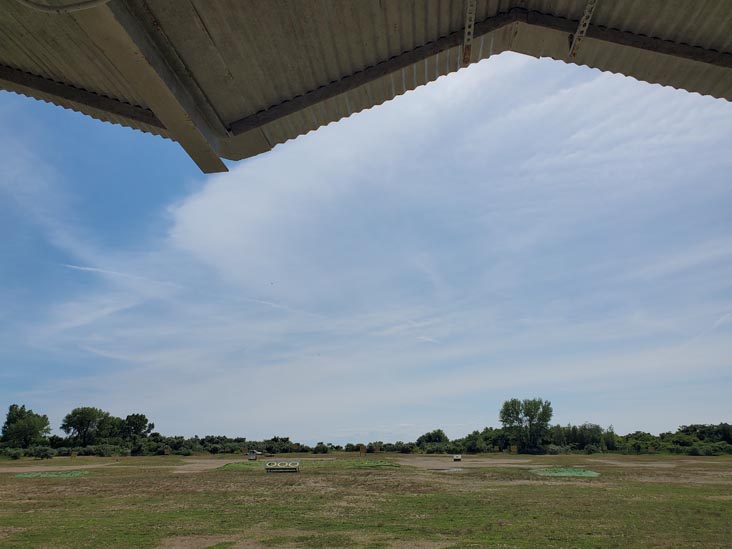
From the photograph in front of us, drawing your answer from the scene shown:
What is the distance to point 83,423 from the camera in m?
A: 83.4

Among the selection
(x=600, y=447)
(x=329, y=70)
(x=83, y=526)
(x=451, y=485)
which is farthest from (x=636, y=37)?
(x=600, y=447)

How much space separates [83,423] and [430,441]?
201 ft

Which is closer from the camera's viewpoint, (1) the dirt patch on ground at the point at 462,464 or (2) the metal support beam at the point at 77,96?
(2) the metal support beam at the point at 77,96

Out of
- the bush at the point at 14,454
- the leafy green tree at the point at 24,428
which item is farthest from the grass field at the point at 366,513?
the leafy green tree at the point at 24,428

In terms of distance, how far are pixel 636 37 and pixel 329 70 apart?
9.94ft

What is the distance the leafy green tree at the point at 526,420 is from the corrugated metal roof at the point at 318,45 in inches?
2881

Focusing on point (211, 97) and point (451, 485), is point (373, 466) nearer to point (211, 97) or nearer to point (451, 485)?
point (451, 485)

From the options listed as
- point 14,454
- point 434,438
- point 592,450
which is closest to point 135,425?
point 14,454

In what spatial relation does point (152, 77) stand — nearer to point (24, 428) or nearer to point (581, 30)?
point (581, 30)

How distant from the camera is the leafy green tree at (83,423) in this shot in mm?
83125

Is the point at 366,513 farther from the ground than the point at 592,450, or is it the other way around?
the point at 592,450

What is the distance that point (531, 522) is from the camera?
13.6m

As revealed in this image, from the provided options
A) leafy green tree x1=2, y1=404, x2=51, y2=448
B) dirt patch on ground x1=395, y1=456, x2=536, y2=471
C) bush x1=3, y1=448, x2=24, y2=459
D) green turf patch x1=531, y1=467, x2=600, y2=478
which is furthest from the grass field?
leafy green tree x1=2, y1=404, x2=51, y2=448

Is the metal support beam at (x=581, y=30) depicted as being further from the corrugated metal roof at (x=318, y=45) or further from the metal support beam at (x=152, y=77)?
the metal support beam at (x=152, y=77)
